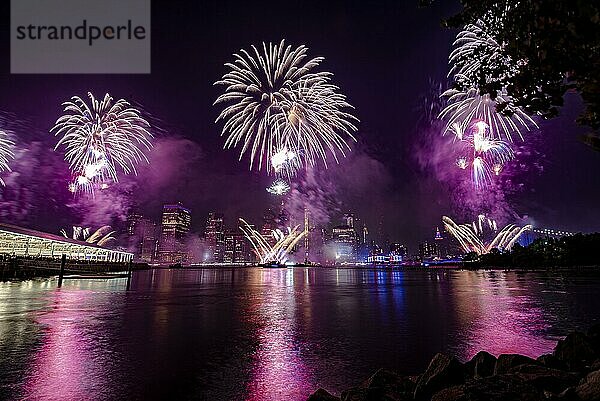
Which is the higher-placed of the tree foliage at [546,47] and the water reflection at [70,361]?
the tree foliage at [546,47]

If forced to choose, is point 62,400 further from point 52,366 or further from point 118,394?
point 52,366

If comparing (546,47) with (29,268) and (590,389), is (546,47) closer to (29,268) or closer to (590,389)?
(590,389)

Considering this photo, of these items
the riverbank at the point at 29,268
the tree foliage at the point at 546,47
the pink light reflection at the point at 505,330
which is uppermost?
the tree foliage at the point at 546,47

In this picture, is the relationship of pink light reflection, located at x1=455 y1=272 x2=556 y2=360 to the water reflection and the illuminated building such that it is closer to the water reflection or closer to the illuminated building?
the water reflection

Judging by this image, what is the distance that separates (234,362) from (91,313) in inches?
503

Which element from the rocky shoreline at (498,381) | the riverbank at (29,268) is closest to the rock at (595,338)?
the rocky shoreline at (498,381)

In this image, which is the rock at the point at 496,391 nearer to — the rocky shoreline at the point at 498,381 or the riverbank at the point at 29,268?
the rocky shoreline at the point at 498,381

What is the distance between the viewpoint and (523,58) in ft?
24.1

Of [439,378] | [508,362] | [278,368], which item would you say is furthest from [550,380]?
[278,368]

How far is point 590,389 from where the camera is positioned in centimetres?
496

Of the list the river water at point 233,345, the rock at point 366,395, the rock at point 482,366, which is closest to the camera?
the rock at point 366,395

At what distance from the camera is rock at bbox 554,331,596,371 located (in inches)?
329

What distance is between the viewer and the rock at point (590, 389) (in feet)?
16.0

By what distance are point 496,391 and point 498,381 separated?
29 cm
